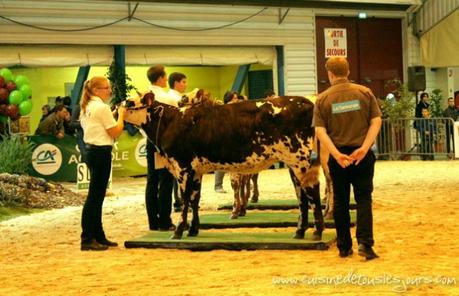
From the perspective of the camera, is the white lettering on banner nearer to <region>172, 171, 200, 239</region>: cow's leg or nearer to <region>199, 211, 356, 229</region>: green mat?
<region>199, 211, 356, 229</region>: green mat

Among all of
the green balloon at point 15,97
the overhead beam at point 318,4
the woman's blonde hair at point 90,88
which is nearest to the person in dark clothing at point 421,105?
the overhead beam at point 318,4

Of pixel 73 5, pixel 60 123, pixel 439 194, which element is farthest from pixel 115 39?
pixel 439 194

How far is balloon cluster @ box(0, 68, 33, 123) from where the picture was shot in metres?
16.2

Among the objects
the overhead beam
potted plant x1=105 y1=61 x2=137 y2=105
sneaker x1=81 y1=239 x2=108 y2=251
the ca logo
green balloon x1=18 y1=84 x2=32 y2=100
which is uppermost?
the overhead beam

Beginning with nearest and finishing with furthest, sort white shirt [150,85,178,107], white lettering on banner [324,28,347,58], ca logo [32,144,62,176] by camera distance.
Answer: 1. white shirt [150,85,178,107]
2. ca logo [32,144,62,176]
3. white lettering on banner [324,28,347,58]

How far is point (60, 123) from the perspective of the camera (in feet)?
64.0

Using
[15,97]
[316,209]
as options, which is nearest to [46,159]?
[15,97]

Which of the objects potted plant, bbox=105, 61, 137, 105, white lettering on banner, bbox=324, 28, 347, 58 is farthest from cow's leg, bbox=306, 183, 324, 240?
white lettering on banner, bbox=324, 28, 347, 58

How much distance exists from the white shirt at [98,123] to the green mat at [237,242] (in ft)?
3.83

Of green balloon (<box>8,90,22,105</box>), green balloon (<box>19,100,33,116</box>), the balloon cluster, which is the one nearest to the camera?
the balloon cluster

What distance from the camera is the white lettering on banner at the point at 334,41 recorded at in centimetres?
2616

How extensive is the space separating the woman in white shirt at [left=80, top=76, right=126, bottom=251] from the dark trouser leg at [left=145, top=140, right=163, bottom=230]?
809 mm

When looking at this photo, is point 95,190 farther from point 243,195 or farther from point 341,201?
point 341,201

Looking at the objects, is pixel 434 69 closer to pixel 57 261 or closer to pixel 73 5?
pixel 73 5
